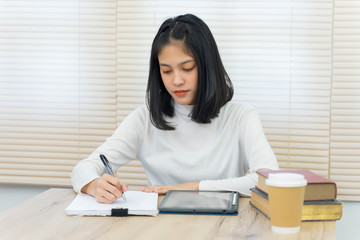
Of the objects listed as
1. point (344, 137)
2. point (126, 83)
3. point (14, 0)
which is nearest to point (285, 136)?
point (344, 137)

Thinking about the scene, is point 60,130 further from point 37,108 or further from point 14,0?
point 14,0

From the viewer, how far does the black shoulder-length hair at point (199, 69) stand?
5.62 feet

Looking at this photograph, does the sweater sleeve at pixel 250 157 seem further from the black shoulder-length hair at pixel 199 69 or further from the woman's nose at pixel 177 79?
the woman's nose at pixel 177 79

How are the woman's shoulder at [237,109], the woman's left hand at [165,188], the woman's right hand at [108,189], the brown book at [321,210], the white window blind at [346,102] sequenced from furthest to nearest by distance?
the white window blind at [346,102] < the woman's shoulder at [237,109] < the woman's left hand at [165,188] < the woman's right hand at [108,189] < the brown book at [321,210]

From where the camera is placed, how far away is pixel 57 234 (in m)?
1.08

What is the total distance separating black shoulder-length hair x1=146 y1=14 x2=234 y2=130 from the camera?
171cm

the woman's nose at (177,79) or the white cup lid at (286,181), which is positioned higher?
the woman's nose at (177,79)

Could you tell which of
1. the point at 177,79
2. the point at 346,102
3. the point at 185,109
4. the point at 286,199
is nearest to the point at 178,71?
the point at 177,79

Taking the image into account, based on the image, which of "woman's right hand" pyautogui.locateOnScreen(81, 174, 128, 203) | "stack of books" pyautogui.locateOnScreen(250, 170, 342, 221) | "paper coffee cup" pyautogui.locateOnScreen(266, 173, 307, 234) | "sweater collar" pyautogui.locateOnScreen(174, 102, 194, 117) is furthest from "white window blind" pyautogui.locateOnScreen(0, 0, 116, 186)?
"paper coffee cup" pyautogui.locateOnScreen(266, 173, 307, 234)

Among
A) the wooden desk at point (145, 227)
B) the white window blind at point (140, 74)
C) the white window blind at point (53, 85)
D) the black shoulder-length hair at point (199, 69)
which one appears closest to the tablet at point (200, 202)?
the wooden desk at point (145, 227)

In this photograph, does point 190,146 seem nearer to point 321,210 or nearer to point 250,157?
point 250,157

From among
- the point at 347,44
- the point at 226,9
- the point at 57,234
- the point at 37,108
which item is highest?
the point at 226,9

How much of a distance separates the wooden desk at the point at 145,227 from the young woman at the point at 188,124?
400 millimetres

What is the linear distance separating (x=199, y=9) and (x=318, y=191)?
1.31 meters
